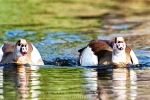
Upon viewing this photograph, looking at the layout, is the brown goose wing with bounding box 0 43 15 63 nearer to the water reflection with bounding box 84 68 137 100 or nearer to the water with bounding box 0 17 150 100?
the water with bounding box 0 17 150 100

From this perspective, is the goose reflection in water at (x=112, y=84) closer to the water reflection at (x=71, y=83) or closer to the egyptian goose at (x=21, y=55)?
the water reflection at (x=71, y=83)

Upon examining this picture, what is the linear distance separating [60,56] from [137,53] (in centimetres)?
201

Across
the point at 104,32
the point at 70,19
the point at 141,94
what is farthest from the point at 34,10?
the point at 141,94

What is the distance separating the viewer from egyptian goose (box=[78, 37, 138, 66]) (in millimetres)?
16000

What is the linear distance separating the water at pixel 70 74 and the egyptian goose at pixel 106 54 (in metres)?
0.21

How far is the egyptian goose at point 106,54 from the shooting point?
16.0m

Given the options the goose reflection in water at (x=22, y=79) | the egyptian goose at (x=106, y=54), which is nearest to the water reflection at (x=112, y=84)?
the egyptian goose at (x=106, y=54)

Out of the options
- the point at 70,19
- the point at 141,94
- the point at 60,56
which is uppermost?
the point at 70,19

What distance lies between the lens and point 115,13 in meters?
26.2

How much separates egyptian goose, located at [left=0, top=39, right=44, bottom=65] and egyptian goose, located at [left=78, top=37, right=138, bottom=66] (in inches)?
42.7

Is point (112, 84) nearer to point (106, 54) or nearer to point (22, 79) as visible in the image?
point (22, 79)

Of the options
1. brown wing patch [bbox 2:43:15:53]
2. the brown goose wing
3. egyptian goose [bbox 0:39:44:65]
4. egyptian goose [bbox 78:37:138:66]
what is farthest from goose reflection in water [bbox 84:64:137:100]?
brown wing patch [bbox 2:43:15:53]

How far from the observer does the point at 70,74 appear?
14.6 m

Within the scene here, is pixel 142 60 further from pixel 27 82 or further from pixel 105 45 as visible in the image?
pixel 27 82
